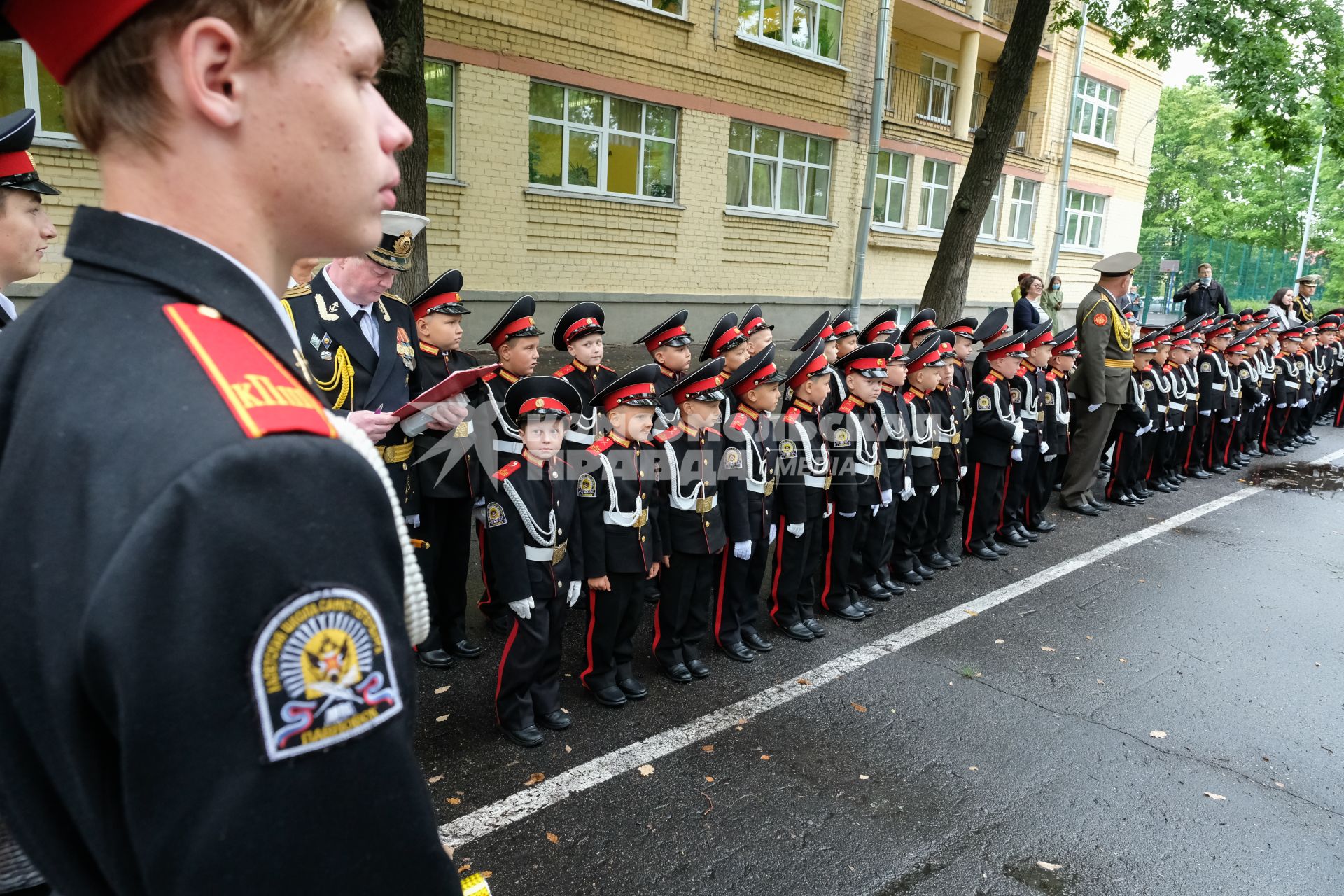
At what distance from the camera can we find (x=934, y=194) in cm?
2073

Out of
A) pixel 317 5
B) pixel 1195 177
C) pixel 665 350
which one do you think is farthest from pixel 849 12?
pixel 1195 177

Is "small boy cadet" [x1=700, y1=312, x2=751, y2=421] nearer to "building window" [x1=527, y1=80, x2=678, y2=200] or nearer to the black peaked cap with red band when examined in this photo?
the black peaked cap with red band

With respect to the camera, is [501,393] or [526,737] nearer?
[526,737]

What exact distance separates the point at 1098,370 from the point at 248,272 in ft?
31.1

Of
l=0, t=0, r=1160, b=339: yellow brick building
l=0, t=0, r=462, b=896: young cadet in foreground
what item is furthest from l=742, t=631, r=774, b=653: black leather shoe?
l=0, t=0, r=1160, b=339: yellow brick building

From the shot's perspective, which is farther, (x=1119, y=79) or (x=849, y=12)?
(x=1119, y=79)

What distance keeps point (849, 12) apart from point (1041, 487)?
1277 centimetres

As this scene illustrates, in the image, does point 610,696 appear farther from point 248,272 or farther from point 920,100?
point 920,100

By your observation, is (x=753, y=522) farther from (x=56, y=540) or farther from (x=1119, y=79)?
(x=1119, y=79)

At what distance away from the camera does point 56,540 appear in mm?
672

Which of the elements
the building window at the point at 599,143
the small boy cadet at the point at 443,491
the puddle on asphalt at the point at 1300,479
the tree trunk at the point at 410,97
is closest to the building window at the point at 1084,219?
the puddle on asphalt at the point at 1300,479

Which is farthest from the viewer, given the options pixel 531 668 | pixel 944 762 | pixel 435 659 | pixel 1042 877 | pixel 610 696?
pixel 435 659

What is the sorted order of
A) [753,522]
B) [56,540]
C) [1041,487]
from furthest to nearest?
[1041,487] < [753,522] < [56,540]

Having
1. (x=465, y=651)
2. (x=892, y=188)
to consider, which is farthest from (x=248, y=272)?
(x=892, y=188)
